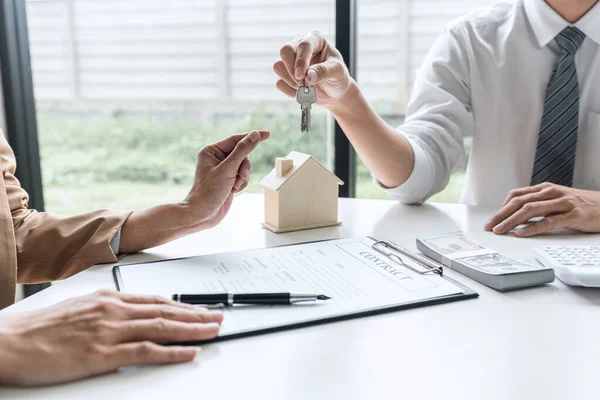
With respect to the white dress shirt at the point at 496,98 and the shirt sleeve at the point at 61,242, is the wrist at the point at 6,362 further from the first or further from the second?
the white dress shirt at the point at 496,98

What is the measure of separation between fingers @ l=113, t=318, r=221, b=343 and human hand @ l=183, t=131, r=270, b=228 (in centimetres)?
39

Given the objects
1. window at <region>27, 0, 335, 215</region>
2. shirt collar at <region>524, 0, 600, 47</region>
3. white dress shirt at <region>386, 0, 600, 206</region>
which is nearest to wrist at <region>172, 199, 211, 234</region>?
white dress shirt at <region>386, 0, 600, 206</region>

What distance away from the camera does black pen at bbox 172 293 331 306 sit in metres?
0.66

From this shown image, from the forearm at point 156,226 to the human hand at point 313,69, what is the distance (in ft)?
0.98

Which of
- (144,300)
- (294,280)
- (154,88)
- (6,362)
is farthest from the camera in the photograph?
(154,88)

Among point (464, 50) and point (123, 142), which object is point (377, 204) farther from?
point (123, 142)

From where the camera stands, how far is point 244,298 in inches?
26.1

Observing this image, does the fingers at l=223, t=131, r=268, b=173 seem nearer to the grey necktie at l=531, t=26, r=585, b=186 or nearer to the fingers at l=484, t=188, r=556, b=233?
the fingers at l=484, t=188, r=556, b=233

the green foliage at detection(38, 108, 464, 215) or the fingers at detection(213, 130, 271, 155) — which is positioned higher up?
the fingers at detection(213, 130, 271, 155)

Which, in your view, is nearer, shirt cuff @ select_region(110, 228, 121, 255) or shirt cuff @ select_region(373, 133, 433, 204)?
shirt cuff @ select_region(110, 228, 121, 255)

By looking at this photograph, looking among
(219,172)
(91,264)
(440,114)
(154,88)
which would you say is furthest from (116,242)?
(154,88)

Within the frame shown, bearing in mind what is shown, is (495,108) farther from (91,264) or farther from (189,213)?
(91,264)

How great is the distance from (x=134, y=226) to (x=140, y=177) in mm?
1459

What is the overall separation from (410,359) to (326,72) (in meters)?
0.64
